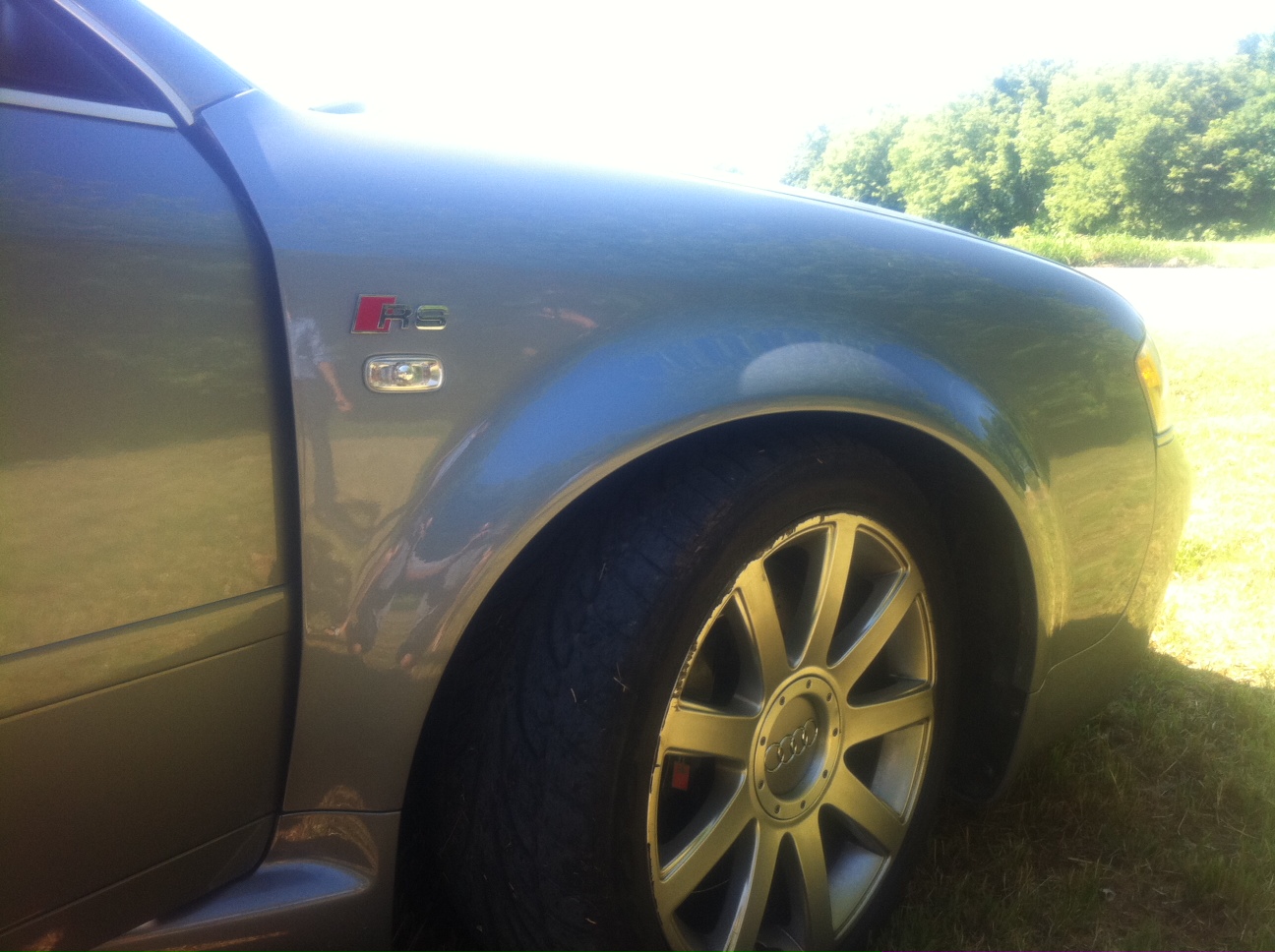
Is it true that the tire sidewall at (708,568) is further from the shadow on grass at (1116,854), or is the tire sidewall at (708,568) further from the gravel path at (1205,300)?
the gravel path at (1205,300)

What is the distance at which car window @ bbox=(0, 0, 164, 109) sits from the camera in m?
0.93

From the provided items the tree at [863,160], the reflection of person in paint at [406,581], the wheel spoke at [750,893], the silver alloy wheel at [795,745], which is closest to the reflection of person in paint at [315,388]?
the reflection of person in paint at [406,581]

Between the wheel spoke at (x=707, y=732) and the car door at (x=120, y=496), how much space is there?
1.60 ft

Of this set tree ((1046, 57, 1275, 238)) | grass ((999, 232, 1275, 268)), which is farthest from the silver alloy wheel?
tree ((1046, 57, 1275, 238))

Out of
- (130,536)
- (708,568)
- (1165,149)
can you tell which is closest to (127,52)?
(130,536)

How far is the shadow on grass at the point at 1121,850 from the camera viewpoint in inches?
68.6

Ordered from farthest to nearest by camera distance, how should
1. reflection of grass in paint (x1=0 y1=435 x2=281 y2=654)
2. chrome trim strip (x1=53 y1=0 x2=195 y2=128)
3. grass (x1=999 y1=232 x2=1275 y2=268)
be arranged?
grass (x1=999 y1=232 x2=1275 y2=268), chrome trim strip (x1=53 y1=0 x2=195 y2=128), reflection of grass in paint (x1=0 y1=435 x2=281 y2=654)

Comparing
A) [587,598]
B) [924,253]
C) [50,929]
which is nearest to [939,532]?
[924,253]

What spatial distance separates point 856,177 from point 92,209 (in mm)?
58177

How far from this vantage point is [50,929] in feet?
3.14

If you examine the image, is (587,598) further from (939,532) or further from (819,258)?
(939,532)

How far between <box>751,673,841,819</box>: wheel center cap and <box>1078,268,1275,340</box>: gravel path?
6135 millimetres

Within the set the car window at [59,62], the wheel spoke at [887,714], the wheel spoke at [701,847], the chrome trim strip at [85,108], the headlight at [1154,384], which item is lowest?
the wheel spoke at [701,847]

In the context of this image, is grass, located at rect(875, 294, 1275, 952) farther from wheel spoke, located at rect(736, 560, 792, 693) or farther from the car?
wheel spoke, located at rect(736, 560, 792, 693)
